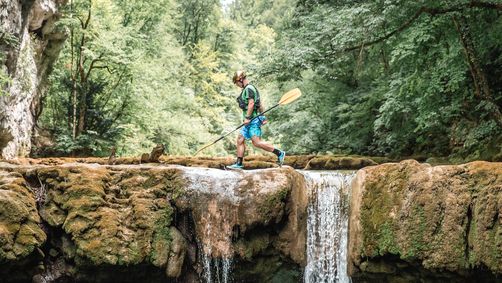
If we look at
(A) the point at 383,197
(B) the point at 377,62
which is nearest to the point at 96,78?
(B) the point at 377,62

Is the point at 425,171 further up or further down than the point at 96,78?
further down

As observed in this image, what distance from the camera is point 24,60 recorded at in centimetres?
1130

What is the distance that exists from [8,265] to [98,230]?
1017mm

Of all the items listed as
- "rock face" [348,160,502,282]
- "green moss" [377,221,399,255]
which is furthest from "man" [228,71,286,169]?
"green moss" [377,221,399,255]

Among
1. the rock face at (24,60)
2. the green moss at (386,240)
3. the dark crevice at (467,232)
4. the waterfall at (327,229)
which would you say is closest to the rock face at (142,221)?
the waterfall at (327,229)

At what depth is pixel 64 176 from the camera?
5973mm

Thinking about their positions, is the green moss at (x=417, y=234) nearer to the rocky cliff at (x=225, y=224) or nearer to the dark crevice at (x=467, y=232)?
the rocky cliff at (x=225, y=224)

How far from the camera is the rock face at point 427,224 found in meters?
5.33

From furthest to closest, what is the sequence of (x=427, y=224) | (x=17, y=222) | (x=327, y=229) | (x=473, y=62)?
(x=473, y=62) < (x=327, y=229) < (x=427, y=224) < (x=17, y=222)

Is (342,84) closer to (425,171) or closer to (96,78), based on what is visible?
(96,78)

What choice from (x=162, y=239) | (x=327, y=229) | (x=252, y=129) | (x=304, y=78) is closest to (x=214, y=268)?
(x=162, y=239)

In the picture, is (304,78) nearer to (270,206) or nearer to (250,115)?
(250,115)

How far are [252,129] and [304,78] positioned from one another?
8905 mm

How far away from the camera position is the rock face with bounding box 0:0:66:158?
987 centimetres
